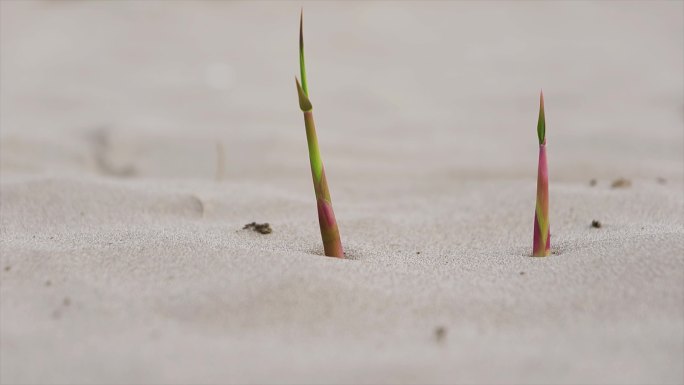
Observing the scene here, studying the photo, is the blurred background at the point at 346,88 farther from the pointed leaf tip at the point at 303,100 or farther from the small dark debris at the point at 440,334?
the small dark debris at the point at 440,334

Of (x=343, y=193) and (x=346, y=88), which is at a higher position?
(x=346, y=88)

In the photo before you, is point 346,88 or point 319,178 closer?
point 319,178

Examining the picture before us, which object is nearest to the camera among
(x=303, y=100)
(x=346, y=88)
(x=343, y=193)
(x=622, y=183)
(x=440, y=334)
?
(x=440, y=334)

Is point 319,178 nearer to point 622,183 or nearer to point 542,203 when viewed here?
point 542,203

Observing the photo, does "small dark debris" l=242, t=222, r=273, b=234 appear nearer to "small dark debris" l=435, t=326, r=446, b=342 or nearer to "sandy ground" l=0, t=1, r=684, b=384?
"sandy ground" l=0, t=1, r=684, b=384

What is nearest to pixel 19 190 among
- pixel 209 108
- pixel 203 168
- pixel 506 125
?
pixel 203 168

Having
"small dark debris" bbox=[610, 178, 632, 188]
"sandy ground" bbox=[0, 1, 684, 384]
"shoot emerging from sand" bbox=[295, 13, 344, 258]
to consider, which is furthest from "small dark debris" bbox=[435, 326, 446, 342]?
"small dark debris" bbox=[610, 178, 632, 188]

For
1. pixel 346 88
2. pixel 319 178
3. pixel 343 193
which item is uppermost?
pixel 319 178

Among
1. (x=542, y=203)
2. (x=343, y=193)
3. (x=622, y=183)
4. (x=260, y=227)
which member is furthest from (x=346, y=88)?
(x=542, y=203)

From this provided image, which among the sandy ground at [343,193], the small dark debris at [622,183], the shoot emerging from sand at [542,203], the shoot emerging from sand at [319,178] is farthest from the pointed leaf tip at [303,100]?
the small dark debris at [622,183]
